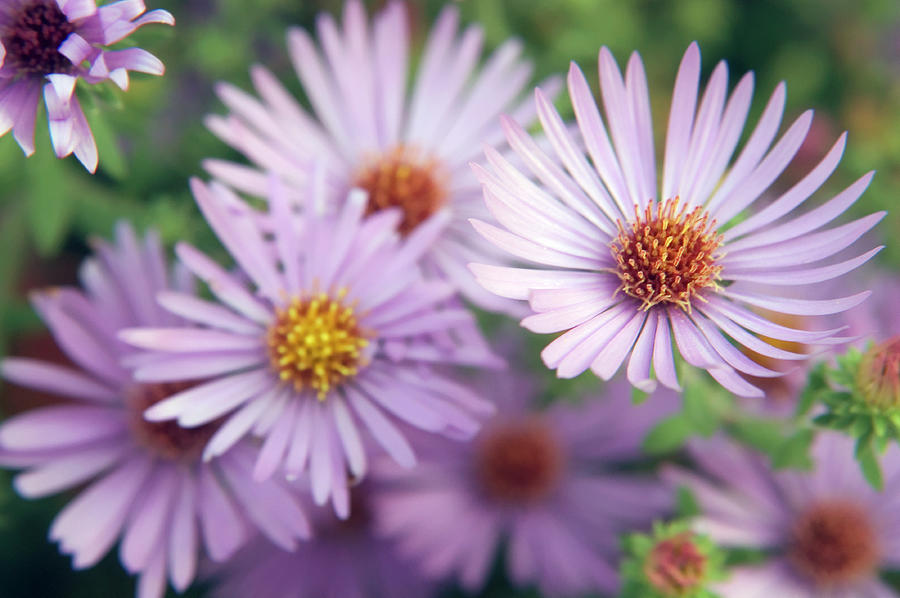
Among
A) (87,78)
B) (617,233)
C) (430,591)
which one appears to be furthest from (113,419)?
(617,233)

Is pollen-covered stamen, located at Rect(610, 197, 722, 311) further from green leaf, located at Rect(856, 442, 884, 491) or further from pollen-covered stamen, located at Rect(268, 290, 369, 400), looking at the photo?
pollen-covered stamen, located at Rect(268, 290, 369, 400)

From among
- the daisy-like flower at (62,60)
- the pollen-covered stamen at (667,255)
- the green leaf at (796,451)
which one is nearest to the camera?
the daisy-like flower at (62,60)

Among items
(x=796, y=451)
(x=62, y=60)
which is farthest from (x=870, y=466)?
(x=62, y=60)

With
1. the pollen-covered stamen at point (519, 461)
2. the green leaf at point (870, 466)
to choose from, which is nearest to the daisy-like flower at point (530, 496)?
the pollen-covered stamen at point (519, 461)

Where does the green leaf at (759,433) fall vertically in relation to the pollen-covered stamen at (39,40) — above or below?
below

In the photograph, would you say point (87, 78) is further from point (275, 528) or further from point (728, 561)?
point (728, 561)

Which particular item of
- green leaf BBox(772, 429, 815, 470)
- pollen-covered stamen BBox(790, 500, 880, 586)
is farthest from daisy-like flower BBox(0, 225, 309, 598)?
pollen-covered stamen BBox(790, 500, 880, 586)

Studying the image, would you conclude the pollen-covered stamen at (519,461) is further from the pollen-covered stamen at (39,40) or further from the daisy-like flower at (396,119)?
the pollen-covered stamen at (39,40)

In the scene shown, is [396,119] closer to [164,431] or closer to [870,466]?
[164,431]
